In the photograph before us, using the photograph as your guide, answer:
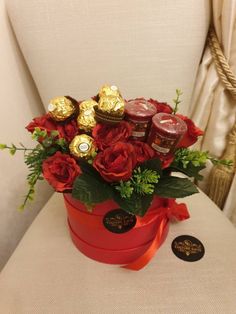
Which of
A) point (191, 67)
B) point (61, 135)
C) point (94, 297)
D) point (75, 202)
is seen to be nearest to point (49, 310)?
point (94, 297)

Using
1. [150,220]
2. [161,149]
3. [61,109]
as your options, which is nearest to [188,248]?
[150,220]

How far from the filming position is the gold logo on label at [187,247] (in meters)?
0.55

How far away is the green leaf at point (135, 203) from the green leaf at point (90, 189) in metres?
0.02

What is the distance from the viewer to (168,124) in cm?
43

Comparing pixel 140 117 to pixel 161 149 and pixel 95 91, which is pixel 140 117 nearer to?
pixel 161 149

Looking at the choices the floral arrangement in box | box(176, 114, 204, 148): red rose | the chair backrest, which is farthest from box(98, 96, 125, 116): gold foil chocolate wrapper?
the chair backrest

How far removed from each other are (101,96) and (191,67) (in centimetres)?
30

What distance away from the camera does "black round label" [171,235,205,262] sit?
54cm

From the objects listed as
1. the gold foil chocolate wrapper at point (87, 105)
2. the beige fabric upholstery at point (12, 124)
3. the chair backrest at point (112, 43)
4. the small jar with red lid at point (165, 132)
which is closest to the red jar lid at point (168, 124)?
the small jar with red lid at point (165, 132)

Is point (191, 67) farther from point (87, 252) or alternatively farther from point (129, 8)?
point (87, 252)

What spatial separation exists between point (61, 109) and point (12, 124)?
0.27m

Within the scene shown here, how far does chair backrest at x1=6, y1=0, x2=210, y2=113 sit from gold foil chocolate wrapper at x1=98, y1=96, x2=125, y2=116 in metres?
0.24

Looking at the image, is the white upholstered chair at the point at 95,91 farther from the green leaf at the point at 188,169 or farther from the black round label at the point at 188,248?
the green leaf at the point at 188,169

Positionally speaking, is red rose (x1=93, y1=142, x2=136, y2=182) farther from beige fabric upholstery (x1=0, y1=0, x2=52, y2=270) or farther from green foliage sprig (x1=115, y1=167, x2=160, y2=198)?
beige fabric upholstery (x1=0, y1=0, x2=52, y2=270)
